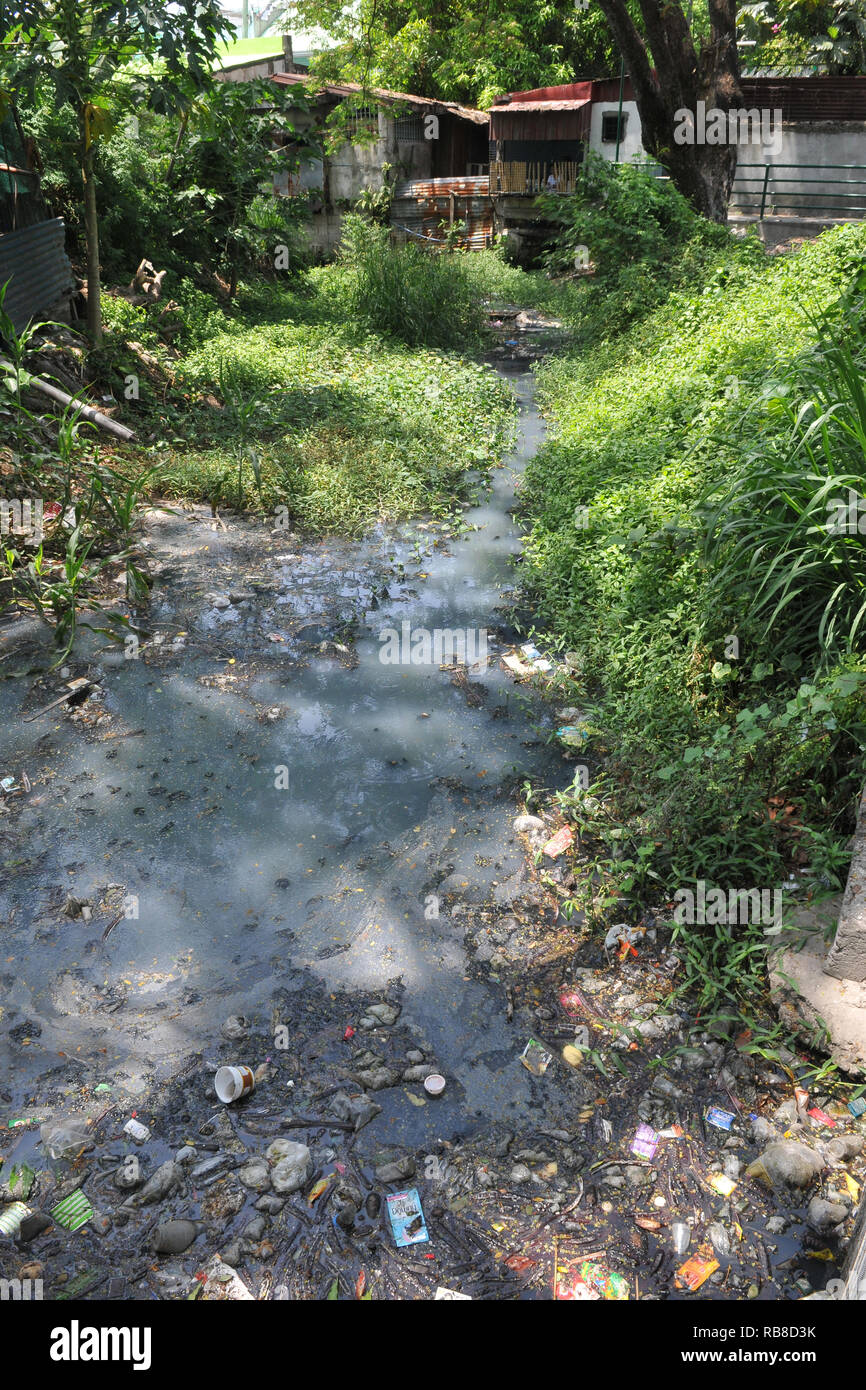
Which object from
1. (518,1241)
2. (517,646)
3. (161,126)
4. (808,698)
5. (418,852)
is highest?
(161,126)

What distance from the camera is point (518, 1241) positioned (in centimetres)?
206

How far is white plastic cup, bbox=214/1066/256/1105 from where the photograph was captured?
7.72 ft

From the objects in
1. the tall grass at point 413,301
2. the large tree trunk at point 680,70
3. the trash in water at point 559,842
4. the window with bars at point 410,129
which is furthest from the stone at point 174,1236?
the window with bars at point 410,129

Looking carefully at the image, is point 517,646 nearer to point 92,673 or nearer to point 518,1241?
point 92,673

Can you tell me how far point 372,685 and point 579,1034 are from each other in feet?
6.82

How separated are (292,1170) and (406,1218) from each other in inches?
11.7

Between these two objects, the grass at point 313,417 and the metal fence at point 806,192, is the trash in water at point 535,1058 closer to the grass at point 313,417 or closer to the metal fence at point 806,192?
the grass at point 313,417

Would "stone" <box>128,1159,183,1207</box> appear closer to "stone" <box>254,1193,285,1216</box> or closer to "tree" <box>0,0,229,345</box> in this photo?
"stone" <box>254,1193,285,1216</box>

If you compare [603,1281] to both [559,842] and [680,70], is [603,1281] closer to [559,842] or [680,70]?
[559,842]

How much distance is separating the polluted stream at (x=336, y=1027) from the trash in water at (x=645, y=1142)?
0.01 metres

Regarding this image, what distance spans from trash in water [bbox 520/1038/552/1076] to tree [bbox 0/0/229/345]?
586cm

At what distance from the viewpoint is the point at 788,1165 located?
2.19 meters

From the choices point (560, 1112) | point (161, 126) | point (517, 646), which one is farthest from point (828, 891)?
point (161, 126)

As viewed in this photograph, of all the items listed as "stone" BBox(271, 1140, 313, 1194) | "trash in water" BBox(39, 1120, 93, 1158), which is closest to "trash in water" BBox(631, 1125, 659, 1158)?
"stone" BBox(271, 1140, 313, 1194)
